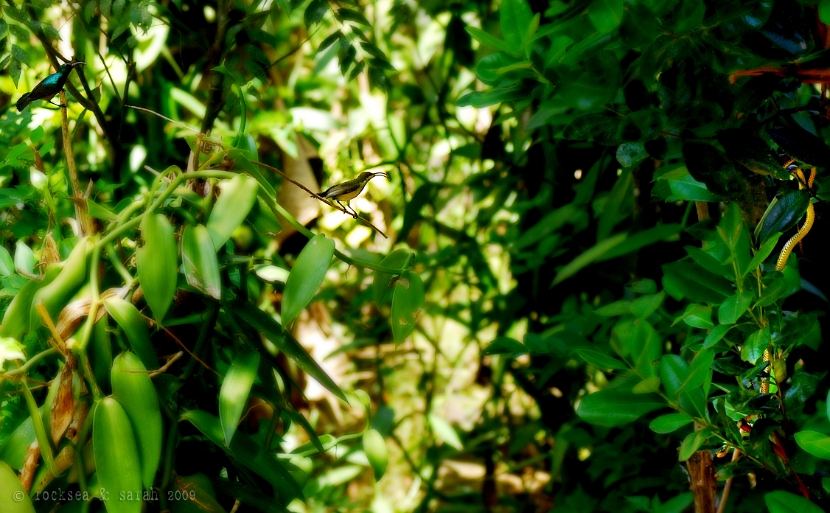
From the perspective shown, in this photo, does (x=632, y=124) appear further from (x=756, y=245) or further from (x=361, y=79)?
(x=361, y=79)

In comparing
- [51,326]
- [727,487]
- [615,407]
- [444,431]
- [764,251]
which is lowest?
[444,431]

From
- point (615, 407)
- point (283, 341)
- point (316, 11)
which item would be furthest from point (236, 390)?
point (316, 11)

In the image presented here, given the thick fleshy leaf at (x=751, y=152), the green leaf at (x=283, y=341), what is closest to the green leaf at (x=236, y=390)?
the green leaf at (x=283, y=341)

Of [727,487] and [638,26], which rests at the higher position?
[638,26]

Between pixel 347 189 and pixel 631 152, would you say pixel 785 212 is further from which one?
pixel 347 189

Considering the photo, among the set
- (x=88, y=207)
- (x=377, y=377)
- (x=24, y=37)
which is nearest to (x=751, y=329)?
(x=88, y=207)

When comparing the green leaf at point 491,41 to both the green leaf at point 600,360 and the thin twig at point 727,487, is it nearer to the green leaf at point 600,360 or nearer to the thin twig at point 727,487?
the green leaf at point 600,360
